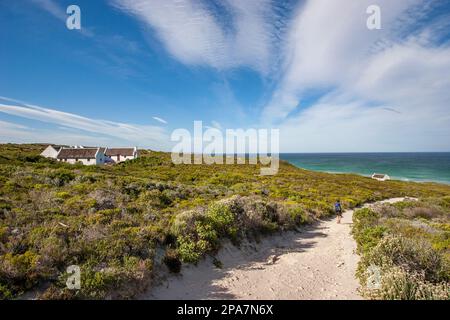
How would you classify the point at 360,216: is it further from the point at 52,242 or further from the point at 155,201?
the point at 52,242

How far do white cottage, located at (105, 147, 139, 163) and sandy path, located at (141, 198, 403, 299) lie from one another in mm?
58356

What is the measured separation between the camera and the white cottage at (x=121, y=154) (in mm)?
63312

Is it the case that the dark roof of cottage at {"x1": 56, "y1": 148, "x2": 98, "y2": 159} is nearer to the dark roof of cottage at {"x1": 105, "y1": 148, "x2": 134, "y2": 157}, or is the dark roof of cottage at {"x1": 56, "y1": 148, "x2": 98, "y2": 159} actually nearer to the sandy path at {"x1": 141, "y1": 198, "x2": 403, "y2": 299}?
the dark roof of cottage at {"x1": 105, "y1": 148, "x2": 134, "y2": 157}

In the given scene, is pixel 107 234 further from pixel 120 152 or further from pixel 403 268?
pixel 120 152

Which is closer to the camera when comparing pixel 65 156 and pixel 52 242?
pixel 52 242

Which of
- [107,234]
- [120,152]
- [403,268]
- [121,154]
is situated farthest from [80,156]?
[403,268]

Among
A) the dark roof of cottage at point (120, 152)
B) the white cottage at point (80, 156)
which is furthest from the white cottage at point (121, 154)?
the white cottage at point (80, 156)

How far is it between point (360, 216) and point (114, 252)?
1406cm

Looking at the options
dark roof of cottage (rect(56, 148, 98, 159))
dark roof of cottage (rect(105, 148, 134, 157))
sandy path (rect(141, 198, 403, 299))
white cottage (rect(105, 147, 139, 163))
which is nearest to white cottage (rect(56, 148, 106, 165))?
dark roof of cottage (rect(56, 148, 98, 159))

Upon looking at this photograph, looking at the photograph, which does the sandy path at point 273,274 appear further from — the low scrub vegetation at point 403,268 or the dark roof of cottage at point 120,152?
the dark roof of cottage at point 120,152

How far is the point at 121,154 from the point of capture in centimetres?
6412
